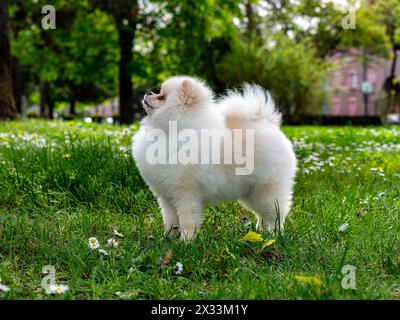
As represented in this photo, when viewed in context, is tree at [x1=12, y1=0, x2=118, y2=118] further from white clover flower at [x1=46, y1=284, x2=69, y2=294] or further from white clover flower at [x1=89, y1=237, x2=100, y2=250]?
white clover flower at [x1=46, y1=284, x2=69, y2=294]

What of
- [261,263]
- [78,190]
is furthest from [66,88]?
[261,263]

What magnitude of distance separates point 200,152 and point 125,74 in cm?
1487

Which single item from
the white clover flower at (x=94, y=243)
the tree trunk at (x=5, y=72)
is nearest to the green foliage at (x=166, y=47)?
the tree trunk at (x=5, y=72)

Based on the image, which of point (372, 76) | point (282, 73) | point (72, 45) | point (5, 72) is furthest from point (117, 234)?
point (372, 76)

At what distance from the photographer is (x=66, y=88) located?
28.0m

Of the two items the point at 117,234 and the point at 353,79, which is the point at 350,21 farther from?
the point at 353,79

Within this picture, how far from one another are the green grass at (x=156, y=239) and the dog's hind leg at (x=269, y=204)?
94 mm

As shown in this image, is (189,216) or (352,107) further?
(352,107)

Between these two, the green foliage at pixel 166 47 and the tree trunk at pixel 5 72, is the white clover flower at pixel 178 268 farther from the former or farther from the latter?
the green foliage at pixel 166 47

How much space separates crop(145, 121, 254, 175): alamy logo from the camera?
11.5ft

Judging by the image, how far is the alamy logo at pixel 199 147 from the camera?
137 inches

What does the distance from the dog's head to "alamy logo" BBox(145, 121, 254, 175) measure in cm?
10

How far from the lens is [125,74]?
1784 centimetres

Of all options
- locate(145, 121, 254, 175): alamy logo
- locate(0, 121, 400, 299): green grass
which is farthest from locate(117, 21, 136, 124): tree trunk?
locate(145, 121, 254, 175): alamy logo
